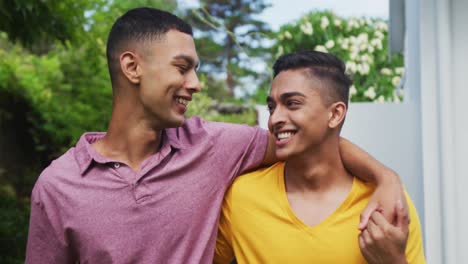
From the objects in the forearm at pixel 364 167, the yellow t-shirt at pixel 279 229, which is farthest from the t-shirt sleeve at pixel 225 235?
the forearm at pixel 364 167

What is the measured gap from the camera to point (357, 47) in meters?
13.1

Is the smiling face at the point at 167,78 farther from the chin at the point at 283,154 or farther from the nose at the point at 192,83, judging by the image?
the chin at the point at 283,154

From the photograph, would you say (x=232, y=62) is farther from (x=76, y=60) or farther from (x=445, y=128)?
(x=445, y=128)

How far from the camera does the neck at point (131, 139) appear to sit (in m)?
2.57

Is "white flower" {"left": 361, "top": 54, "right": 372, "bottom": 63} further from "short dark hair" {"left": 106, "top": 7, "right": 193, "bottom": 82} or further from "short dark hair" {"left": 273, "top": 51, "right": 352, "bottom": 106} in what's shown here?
"short dark hair" {"left": 106, "top": 7, "right": 193, "bottom": 82}

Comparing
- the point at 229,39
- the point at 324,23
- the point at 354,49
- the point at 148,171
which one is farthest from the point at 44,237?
the point at 229,39

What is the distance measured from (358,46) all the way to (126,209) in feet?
36.6

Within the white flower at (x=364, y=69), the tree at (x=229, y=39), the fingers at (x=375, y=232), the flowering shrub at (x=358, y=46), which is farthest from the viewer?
the tree at (x=229, y=39)

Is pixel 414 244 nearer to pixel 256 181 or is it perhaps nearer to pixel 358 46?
pixel 256 181

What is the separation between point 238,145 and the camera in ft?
8.86

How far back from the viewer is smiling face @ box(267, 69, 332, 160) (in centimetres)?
249

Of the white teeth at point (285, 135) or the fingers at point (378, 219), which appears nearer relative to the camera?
the fingers at point (378, 219)

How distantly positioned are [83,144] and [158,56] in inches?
17.0

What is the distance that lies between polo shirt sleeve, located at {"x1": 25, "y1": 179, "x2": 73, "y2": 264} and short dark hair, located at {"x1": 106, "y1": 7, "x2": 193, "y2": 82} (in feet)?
1.90
